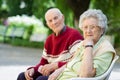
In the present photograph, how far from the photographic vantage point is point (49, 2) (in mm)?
22234

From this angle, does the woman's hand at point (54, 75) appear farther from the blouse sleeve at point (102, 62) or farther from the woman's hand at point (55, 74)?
the blouse sleeve at point (102, 62)

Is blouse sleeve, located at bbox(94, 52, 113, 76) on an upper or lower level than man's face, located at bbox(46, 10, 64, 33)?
lower

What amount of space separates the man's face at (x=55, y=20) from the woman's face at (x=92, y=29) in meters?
0.69

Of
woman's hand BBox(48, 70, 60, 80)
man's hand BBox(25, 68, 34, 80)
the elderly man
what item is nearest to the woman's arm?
woman's hand BBox(48, 70, 60, 80)

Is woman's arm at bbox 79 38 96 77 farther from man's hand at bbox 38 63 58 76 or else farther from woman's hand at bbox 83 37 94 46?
man's hand at bbox 38 63 58 76

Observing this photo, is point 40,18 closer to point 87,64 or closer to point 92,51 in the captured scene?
point 92,51

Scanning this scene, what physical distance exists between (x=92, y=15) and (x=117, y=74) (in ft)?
21.9

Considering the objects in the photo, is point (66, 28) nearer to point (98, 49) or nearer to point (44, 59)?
point (44, 59)

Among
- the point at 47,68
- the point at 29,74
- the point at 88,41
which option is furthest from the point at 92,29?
the point at 29,74

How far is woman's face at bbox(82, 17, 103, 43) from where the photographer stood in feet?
13.2

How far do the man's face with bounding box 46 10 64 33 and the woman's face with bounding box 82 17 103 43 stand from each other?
27.3 inches

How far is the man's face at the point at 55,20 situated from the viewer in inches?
185

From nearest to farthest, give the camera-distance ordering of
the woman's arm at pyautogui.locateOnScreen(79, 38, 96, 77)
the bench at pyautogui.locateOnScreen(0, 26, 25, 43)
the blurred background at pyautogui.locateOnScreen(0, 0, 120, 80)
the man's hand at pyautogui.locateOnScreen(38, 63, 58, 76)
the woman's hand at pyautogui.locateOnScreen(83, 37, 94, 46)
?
the woman's arm at pyautogui.locateOnScreen(79, 38, 96, 77) → the woman's hand at pyautogui.locateOnScreen(83, 37, 94, 46) → the man's hand at pyautogui.locateOnScreen(38, 63, 58, 76) → the blurred background at pyautogui.locateOnScreen(0, 0, 120, 80) → the bench at pyautogui.locateOnScreen(0, 26, 25, 43)

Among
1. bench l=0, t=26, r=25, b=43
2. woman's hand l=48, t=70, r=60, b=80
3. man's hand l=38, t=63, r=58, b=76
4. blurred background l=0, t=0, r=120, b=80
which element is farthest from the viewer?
bench l=0, t=26, r=25, b=43
